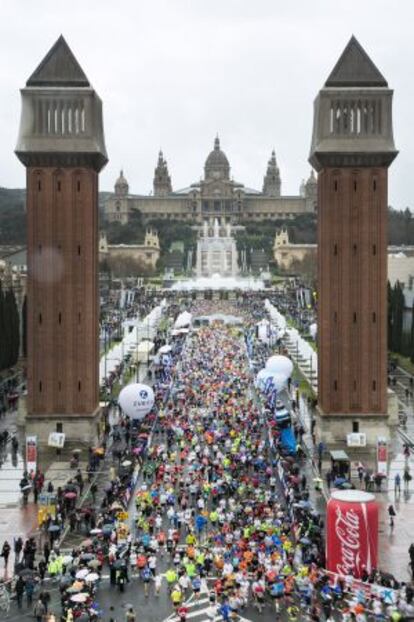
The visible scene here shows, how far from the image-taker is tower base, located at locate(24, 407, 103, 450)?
1807 inches

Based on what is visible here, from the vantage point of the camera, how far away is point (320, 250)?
1844 inches

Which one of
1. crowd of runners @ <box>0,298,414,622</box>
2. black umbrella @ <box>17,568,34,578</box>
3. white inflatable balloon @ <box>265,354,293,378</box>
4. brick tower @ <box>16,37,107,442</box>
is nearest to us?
crowd of runners @ <box>0,298,414,622</box>

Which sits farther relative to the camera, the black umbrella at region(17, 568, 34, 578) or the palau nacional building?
the palau nacional building

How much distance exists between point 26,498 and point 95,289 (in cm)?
1397

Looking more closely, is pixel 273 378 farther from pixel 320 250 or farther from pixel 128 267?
pixel 128 267

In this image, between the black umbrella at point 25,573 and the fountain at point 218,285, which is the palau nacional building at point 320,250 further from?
the fountain at point 218,285

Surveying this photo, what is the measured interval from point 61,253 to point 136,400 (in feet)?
25.6

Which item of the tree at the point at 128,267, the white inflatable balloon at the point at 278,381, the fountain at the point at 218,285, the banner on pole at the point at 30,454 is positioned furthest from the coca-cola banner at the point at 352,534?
the tree at the point at 128,267

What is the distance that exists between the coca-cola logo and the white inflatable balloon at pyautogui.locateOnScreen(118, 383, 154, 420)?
1967 centimetres

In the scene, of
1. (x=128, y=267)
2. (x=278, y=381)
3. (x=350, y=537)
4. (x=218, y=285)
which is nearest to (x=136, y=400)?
(x=278, y=381)

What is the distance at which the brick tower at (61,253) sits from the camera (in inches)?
1780

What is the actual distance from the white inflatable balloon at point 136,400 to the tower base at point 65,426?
1966 millimetres

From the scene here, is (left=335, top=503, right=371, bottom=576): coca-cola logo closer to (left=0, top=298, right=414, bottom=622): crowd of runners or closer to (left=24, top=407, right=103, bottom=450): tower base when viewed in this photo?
(left=0, top=298, right=414, bottom=622): crowd of runners

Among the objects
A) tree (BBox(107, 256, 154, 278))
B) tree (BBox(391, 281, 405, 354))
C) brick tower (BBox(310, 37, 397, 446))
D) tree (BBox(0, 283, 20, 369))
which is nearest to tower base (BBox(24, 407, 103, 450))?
brick tower (BBox(310, 37, 397, 446))
